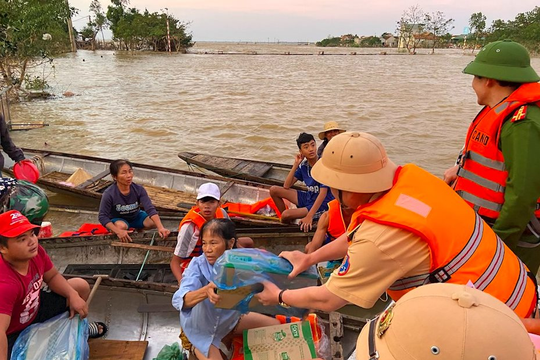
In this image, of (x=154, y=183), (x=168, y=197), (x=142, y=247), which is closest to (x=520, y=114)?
(x=142, y=247)

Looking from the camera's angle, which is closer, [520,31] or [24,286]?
[24,286]

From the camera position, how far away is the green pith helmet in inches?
93.4

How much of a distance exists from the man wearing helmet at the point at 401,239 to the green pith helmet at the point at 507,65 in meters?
1.11

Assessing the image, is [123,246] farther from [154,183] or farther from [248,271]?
[154,183]

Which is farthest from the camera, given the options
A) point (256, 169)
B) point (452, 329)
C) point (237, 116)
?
point (237, 116)

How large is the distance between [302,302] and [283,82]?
82.4 ft

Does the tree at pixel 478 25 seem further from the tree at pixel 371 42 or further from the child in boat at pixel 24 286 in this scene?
the child in boat at pixel 24 286

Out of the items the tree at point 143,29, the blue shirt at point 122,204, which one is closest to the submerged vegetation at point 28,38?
the blue shirt at point 122,204

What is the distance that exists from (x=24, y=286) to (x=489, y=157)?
309cm

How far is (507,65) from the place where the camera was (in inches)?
94.6

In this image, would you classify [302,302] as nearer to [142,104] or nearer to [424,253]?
[424,253]

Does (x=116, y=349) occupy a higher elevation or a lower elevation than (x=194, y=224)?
lower

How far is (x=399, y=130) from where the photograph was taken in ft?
45.7

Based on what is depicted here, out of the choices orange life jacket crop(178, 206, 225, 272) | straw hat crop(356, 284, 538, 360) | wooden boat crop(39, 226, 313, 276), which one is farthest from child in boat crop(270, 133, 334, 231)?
straw hat crop(356, 284, 538, 360)
